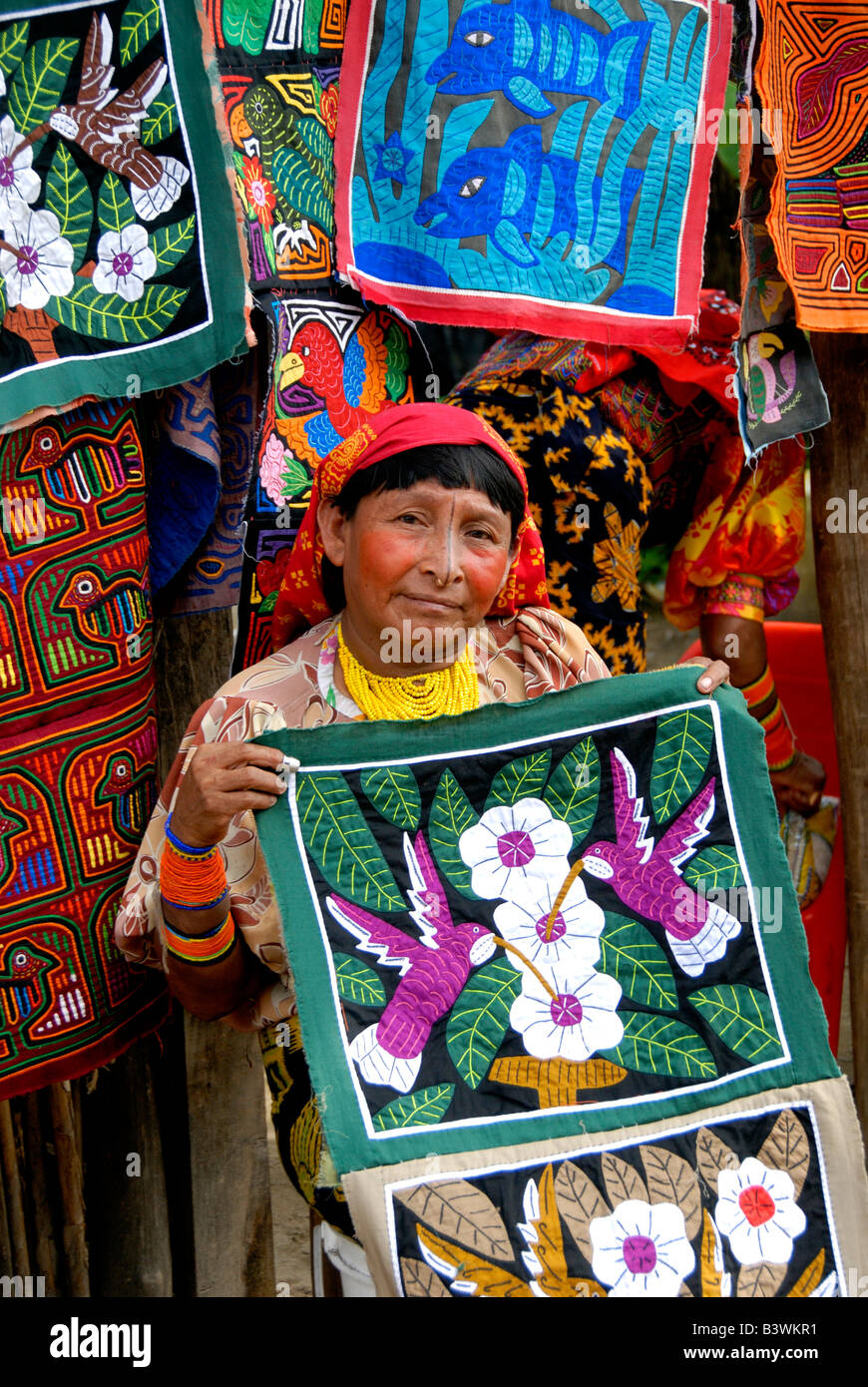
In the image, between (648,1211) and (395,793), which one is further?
A: (395,793)

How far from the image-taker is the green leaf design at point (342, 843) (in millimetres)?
2156

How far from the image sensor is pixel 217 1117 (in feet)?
9.98

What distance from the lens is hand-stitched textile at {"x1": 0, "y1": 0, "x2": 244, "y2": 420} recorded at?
2.29m

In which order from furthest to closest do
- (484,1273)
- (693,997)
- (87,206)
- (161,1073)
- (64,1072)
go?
1. (161,1073)
2. (64,1072)
3. (87,206)
4. (693,997)
5. (484,1273)

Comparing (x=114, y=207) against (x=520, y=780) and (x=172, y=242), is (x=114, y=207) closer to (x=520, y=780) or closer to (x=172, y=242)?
(x=172, y=242)

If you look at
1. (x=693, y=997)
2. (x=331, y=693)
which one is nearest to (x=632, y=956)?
(x=693, y=997)

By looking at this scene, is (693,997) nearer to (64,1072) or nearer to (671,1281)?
(671,1281)

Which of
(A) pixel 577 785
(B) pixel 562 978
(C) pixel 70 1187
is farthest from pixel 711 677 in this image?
(C) pixel 70 1187

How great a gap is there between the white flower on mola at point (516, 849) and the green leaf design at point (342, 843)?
0.15 metres

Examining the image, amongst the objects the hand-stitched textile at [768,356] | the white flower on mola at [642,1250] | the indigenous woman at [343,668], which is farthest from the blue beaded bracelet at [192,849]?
the hand-stitched textile at [768,356]

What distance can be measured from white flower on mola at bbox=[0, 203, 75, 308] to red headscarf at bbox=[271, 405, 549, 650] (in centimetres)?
57

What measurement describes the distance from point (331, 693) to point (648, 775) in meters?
0.59

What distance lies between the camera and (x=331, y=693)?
7.85ft

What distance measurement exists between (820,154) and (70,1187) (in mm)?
2847
